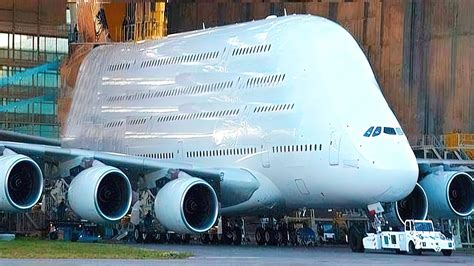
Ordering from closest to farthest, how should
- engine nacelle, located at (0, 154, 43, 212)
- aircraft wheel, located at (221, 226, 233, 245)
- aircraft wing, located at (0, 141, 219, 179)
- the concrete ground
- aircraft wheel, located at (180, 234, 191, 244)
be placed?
the concrete ground < engine nacelle, located at (0, 154, 43, 212) < aircraft wing, located at (0, 141, 219, 179) < aircraft wheel, located at (221, 226, 233, 245) < aircraft wheel, located at (180, 234, 191, 244)

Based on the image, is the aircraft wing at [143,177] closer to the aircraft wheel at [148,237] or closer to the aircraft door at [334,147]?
the aircraft wheel at [148,237]

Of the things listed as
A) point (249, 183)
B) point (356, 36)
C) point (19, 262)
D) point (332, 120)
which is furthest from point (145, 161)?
point (356, 36)

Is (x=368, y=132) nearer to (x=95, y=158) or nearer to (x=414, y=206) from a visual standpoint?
(x=414, y=206)

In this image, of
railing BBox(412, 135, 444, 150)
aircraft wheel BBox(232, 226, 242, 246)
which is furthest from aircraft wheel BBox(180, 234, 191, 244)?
railing BBox(412, 135, 444, 150)

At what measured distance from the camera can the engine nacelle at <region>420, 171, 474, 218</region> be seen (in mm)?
37219

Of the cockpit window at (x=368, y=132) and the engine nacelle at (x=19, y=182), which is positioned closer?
the engine nacelle at (x=19, y=182)

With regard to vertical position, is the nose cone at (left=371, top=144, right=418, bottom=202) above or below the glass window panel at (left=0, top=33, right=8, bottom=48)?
Answer: below

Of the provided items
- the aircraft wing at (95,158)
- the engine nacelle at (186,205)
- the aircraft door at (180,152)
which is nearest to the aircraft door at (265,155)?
the aircraft wing at (95,158)

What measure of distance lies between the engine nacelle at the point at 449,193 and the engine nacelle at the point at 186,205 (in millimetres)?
6179

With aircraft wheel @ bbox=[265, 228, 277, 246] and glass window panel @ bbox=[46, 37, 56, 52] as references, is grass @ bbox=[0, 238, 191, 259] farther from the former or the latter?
glass window panel @ bbox=[46, 37, 56, 52]

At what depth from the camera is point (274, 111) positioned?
36844mm

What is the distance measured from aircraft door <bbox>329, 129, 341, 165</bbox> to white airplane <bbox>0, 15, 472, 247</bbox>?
0.04 m

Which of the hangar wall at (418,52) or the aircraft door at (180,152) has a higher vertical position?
the hangar wall at (418,52)

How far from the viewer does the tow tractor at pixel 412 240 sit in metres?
32.9
